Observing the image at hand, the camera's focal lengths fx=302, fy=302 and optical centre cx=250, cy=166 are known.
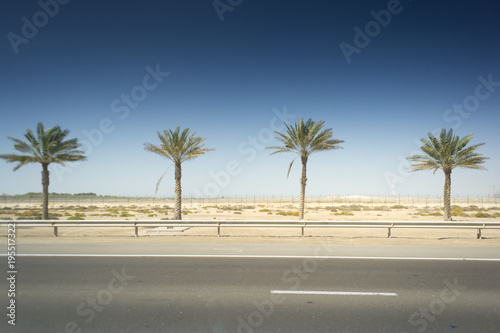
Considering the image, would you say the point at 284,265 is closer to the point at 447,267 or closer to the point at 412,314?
the point at 412,314

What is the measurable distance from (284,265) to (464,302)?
4.16 metres

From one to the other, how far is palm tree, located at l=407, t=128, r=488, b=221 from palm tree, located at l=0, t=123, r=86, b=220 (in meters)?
31.6

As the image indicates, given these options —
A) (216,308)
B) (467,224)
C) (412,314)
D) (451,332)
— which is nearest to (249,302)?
(216,308)

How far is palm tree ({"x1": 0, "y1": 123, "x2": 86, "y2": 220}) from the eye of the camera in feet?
84.3

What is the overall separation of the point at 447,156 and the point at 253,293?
1079 inches

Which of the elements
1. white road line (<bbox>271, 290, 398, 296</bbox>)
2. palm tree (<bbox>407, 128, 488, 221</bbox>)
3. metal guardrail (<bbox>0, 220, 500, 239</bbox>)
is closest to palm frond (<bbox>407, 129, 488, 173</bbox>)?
palm tree (<bbox>407, 128, 488, 221</bbox>)

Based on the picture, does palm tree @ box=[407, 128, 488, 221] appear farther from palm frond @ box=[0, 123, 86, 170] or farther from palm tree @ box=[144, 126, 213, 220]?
palm frond @ box=[0, 123, 86, 170]

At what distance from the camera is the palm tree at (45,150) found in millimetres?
25703

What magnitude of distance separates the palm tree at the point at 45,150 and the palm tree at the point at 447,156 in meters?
31.6

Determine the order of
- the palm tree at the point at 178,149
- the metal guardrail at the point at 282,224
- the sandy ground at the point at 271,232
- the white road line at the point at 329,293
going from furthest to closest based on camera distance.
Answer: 1. the palm tree at the point at 178,149
2. the metal guardrail at the point at 282,224
3. the sandy ground at the point at 271,232
4. the white road line at the point at 329,293

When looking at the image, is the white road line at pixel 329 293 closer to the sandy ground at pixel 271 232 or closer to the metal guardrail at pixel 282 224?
the sandy ground at pixel 271 232

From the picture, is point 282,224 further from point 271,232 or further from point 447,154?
point 447,154

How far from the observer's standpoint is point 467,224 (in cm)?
1477

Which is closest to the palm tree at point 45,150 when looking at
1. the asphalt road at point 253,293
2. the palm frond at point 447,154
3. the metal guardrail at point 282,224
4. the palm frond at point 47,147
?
the palm frond at point 47,147
